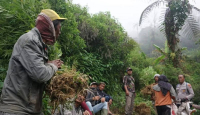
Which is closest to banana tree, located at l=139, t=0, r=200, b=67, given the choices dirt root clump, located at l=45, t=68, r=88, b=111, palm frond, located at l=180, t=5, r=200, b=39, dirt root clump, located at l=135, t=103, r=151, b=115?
palm frond, located at l=180, t=5, r=200, b=39

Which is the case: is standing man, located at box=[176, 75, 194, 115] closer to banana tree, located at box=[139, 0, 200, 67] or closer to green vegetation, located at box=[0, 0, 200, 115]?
green vegetation, located at box=[0, 0, 200, 115]

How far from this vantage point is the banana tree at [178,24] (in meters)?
12.0

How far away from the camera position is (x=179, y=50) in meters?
12.1

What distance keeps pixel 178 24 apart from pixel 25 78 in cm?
1237

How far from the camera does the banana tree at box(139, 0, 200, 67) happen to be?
12039 mm

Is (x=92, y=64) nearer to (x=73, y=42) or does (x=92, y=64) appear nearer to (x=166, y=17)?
(x=73, y=42)

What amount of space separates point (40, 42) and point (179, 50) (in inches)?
466

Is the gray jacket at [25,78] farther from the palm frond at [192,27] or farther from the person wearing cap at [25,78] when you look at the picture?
the palm frond at [192,27]

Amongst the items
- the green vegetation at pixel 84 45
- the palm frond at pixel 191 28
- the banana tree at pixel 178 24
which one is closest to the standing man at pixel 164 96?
the green vegetation at pixel 84 45

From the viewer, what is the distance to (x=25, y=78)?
1.71 metres

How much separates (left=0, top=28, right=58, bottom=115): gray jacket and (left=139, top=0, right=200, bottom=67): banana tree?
37.5ft

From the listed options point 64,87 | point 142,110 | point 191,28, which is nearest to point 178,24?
point 191,28

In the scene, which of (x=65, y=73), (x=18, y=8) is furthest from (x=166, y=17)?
(x=65, y=73)

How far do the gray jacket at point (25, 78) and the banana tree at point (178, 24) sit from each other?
1142cm
